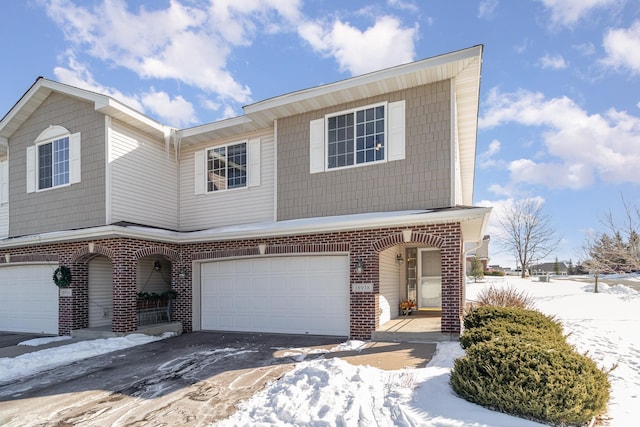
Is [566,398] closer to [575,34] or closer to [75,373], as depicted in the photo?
[75,373]

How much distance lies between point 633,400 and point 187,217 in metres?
11.7

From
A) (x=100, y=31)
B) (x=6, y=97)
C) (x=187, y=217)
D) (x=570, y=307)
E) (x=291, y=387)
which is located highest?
(x=100, y=31)

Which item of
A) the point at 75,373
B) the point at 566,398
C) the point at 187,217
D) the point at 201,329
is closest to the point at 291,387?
the point at 566,398

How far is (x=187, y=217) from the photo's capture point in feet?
42.2

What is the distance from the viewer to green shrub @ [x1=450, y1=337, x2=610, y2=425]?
4.20 m

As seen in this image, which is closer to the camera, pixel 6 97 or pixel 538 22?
pixel 538 22

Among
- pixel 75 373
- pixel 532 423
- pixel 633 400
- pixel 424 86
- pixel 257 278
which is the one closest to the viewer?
pixel 532 423

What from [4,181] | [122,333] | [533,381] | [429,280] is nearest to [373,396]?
[533,381]

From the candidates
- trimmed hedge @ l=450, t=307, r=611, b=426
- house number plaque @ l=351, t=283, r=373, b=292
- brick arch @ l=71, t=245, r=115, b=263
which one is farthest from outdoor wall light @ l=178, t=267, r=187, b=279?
trimmed hedge @ l=450, t=307, r=611, b=426

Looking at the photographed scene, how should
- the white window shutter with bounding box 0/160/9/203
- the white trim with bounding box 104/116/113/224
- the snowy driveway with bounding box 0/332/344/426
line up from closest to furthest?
the snowy driveway with bounding box 0/332/344/426, the white trim with bounding box 104/116/113/224, the white window shutter with bounding box 0/160/9/203

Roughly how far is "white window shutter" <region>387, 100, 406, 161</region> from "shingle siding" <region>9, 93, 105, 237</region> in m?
8.10

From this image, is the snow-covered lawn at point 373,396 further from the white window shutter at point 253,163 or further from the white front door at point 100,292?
the white window shutter at point 253,163

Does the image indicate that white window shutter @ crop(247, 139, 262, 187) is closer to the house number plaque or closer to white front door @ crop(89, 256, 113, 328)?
the house number plaque

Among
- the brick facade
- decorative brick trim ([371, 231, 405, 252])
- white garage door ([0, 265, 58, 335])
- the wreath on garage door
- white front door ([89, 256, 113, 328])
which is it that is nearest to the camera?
the brick facade
